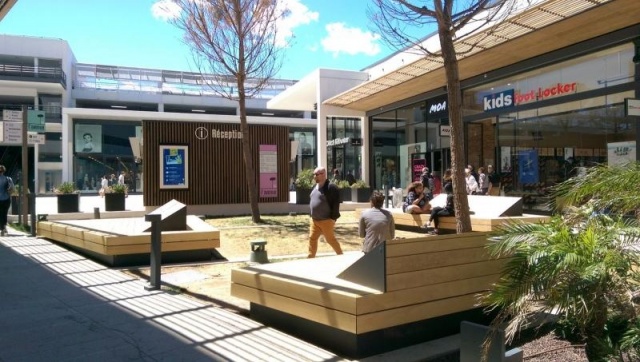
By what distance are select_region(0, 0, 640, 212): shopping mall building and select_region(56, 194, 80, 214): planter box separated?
1.44 meters

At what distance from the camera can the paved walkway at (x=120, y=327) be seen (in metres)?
4.41

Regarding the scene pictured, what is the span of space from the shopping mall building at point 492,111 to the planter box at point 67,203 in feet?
4.72

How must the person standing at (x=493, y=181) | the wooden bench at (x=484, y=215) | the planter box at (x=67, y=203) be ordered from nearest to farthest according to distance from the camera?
the wooden bench at (x=484, y=215), the person standing at (x=493, y=181), the planter box at (x=67, y=203)

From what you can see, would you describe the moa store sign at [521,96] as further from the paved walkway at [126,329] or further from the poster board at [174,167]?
the paved walkway at [126,329]

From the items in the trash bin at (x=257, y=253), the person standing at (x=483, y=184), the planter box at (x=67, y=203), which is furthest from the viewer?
the planter box at (x=67, y=203)

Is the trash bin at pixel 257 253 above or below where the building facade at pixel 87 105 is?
below

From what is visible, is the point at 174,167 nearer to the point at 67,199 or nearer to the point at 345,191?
the point at 67,199

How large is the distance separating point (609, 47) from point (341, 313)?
12.4m

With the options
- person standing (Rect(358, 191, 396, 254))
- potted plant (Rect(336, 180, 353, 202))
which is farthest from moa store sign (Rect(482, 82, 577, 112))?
person standing (Rect(358, 191, 396, 254))

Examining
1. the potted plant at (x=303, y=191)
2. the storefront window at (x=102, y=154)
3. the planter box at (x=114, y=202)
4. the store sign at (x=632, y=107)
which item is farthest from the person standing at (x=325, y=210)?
the storefront window at (x=102, y=154)

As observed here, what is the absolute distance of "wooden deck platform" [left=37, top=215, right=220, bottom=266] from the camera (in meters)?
8.60

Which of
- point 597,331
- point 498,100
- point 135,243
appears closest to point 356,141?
point 498,100

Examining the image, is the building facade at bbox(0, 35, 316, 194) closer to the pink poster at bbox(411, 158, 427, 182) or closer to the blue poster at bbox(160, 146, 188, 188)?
the pink poster at bbox(411, 158, 427, 182)

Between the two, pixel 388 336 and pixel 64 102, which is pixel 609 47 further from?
pixel 64 102
